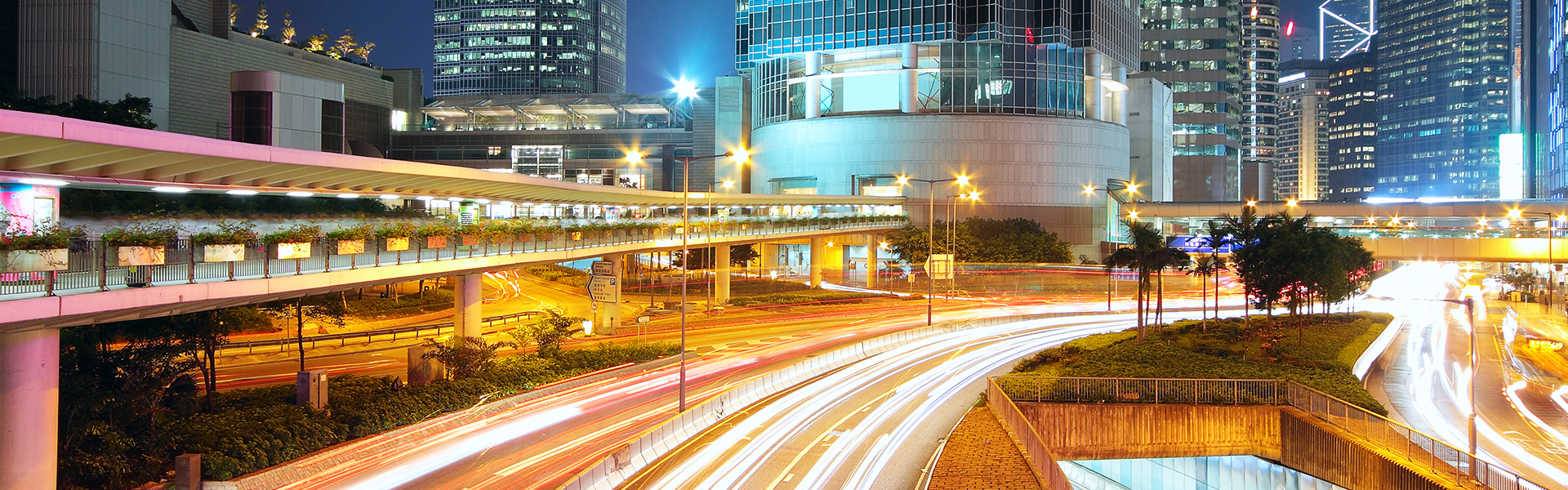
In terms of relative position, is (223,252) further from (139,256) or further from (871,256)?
(871,256)

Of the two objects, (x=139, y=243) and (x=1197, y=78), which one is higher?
(x=1197, y=78)

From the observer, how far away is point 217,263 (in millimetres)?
18562

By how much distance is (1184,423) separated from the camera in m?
26.5

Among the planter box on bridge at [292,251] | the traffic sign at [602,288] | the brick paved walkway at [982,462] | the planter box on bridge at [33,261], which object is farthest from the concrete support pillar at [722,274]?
the planter box on bridge at [33,261]

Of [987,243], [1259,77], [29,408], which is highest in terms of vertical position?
[1259,77]

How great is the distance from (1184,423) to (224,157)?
916 inches

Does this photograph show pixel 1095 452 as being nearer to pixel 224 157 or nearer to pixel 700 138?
pixel 224 157

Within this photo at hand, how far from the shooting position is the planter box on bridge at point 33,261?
14.4 meters

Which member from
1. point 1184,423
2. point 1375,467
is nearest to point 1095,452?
point 1184,423

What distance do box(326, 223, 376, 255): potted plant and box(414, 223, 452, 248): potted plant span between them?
2290mm

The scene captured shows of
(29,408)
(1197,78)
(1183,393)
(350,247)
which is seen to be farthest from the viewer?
(1197,78)

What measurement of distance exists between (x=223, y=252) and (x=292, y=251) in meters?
1.87

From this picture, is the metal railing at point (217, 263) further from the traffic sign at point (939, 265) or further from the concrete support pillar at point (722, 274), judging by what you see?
the concrete support pillar at point (722, 274)

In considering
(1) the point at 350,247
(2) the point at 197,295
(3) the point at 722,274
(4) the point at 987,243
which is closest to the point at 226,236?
(2) the point at 197,295
